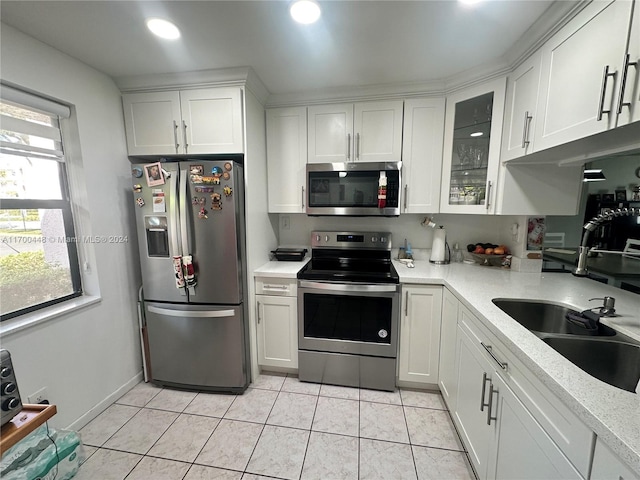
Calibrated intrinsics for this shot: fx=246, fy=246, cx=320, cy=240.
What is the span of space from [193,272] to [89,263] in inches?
28.0

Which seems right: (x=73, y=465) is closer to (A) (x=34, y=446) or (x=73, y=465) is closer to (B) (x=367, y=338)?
(A) (x=34, y=446)

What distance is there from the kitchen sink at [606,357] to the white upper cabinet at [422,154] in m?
1.26

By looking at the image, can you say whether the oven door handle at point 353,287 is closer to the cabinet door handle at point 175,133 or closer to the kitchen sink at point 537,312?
the kitchen sink at point 537,312

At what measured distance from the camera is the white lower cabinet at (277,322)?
199 cm

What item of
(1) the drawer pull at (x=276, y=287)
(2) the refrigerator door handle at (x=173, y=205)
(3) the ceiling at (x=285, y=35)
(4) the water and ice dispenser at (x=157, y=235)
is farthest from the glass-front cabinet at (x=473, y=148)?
→ (4) the water and ice dispenser at (x=157, y=235)

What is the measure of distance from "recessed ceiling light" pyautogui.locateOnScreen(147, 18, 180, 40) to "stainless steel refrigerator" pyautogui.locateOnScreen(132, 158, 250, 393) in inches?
27.2

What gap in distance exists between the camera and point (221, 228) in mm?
1742

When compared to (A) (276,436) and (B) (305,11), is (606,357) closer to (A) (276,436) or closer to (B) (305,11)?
(A) (276,436)

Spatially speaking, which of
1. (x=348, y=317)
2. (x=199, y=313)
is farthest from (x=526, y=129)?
(x=199, y=313)

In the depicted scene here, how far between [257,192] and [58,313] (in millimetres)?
1464

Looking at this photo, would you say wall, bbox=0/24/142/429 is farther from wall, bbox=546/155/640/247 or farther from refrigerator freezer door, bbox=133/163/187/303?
wall, bbox=546/155/640/247

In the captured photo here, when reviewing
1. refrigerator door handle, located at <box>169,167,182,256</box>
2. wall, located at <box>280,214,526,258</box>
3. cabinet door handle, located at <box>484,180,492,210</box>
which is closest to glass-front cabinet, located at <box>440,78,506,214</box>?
cabinet door handle, located at <box>484,180,492,210</box>

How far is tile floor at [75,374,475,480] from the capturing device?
4.46ft

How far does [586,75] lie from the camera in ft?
3.51
